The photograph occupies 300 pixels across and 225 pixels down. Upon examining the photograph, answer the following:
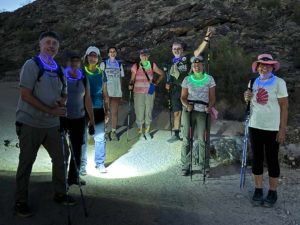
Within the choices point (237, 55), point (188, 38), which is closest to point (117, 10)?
point (188, 38)

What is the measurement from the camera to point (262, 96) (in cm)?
609

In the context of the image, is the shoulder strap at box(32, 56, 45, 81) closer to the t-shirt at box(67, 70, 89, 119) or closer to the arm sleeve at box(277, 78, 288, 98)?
the t-shirt at box(67, 70, 89, 119)

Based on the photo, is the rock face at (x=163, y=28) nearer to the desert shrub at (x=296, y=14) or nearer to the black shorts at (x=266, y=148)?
the desert shrub at (x=296, y=14)

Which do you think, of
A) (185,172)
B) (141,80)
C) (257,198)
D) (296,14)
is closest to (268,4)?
(296,14)

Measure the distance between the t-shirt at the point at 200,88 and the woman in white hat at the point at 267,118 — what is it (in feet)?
3.73

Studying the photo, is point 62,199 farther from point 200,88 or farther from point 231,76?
point 231,76

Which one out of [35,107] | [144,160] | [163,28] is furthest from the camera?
[163,28]

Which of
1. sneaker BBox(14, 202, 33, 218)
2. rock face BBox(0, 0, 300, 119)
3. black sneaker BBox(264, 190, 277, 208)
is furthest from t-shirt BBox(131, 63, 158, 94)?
rock face BBox(0, 0, 300, 119)

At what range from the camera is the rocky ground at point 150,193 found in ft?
17.5

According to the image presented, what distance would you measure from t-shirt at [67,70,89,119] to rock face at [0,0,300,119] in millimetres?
8975

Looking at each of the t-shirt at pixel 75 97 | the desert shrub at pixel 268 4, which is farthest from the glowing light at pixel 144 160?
the desert shrub at pixel 268 4

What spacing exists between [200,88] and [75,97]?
88.7 inches

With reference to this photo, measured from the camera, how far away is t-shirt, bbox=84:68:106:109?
734 cm

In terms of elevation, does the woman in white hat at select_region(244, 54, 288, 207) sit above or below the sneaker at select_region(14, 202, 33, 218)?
above
